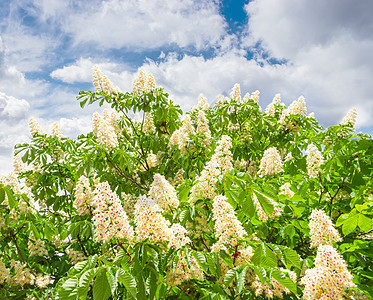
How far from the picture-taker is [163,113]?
23.3 feet

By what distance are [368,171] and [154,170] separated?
459 centimetres

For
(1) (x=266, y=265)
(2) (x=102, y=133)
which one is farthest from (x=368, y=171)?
(2) (x=102, y=133)

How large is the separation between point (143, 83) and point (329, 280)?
5.90 metres

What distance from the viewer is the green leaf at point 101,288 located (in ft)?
7.50

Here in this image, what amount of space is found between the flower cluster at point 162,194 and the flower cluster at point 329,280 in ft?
5.89

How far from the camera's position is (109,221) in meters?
3.04

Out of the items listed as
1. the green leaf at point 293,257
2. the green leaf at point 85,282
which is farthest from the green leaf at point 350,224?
the green leaf at point 85,282

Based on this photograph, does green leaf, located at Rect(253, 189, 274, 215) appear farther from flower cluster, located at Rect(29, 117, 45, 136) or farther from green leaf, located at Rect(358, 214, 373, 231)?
flower cluster, located at Rect(29, 117, 45, 136)

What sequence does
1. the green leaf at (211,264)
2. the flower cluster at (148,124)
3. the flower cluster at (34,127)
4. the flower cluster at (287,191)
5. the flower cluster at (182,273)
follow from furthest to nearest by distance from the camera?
the flower cluster at (148,124) → the flower cluster at (34,127) → the flower cluster at (287,191) → the flower cluster at (182,273) → the green leaf at (211,264)

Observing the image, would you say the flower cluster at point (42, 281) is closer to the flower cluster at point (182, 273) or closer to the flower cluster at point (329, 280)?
the flower cluster at point (182, 273)

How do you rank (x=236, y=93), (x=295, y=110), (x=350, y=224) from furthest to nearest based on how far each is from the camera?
1. (x=236, y=93)
2. (x=295, y=110)
3. (x=350, y=224)

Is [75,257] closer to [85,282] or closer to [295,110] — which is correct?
[85,282]

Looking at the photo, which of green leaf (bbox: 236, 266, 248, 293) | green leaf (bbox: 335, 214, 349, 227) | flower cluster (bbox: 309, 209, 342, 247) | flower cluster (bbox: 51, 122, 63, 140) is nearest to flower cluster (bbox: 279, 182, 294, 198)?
flower cluster (bbox: 309, 209, 342, 247)

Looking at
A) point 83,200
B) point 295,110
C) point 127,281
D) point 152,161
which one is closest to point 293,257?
point 127,281
